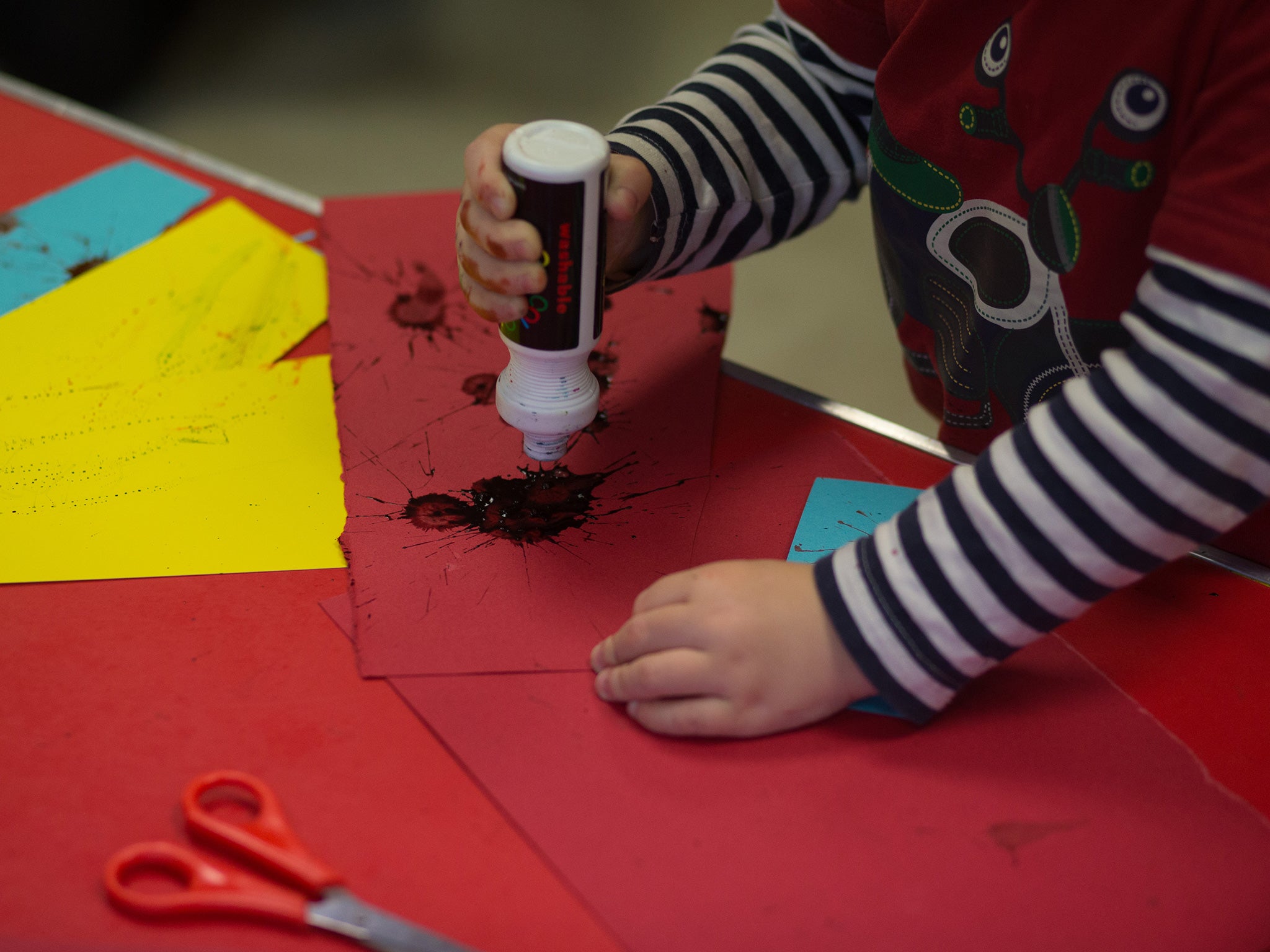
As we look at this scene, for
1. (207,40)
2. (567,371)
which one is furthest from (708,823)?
(207,40)

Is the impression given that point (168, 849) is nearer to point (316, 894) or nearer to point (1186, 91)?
point (316, 894)

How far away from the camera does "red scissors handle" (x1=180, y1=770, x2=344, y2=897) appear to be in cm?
38

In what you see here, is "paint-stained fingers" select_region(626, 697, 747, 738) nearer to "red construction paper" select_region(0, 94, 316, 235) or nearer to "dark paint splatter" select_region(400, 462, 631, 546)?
"dark paint splatter" select_region(400, 462, 631, 546)

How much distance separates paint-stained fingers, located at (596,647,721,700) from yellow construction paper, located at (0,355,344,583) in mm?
171

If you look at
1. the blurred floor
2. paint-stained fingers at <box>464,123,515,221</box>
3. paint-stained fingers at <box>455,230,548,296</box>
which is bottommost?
the blurred floor

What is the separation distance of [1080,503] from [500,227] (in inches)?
11.0

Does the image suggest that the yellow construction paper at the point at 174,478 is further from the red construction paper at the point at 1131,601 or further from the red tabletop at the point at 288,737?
the red construction paper at the point at 1131,601

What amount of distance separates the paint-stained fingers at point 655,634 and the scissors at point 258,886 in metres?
0.14

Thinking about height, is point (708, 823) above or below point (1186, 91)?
below

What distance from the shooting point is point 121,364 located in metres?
0.64

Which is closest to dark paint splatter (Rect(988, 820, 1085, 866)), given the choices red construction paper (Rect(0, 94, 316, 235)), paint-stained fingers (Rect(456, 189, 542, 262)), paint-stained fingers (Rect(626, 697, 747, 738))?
paint-stained fingers (Rect(626, 697, 747, 738))

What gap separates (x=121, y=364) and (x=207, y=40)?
181cm

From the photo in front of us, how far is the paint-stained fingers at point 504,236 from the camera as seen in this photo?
0.47 m

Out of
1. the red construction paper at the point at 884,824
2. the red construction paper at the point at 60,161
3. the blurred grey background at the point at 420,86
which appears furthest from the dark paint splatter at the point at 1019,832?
the blurred grey background at the point at 420,86
